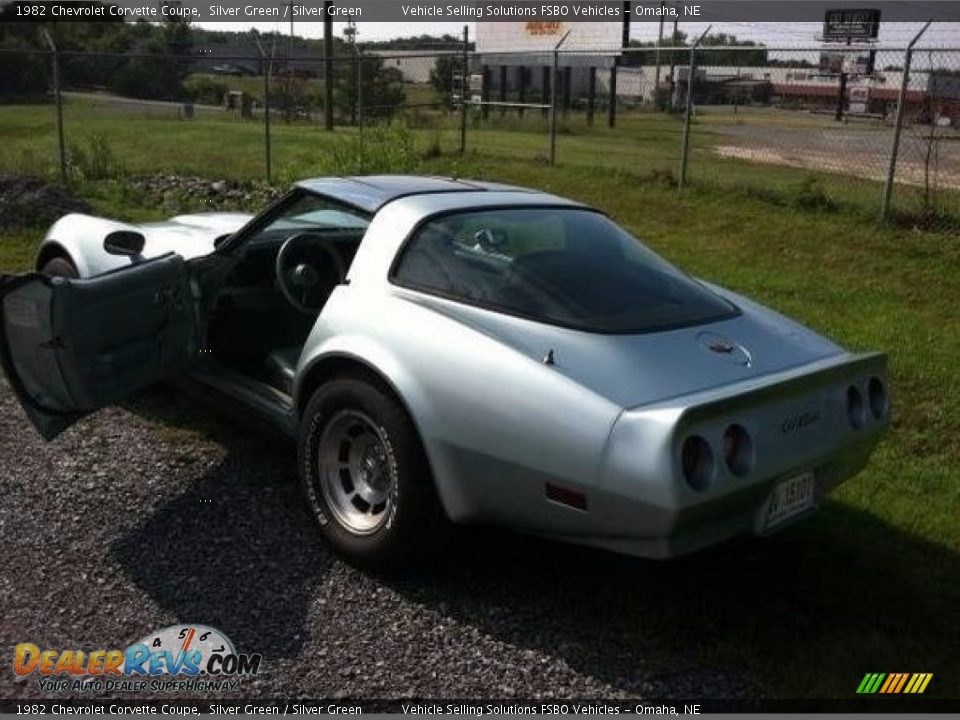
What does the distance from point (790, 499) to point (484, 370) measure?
109cm

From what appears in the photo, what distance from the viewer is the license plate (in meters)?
3.12

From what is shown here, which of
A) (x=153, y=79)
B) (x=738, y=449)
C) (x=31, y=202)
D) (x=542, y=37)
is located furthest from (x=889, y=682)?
(x=542, y=37)

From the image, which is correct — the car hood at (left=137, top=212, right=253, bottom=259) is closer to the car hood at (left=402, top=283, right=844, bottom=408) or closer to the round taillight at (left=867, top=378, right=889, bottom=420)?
the car hood at (left=402, top=283, right=844, bottom=408)

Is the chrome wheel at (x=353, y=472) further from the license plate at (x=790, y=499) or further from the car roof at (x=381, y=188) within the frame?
the license plate at (x=790, y=499)

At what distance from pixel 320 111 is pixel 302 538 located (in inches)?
1237

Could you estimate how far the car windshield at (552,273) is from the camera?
3398mm

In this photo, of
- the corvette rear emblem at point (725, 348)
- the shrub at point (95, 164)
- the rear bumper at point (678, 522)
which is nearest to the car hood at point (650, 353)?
the corvette rear emblem at point (725, 348)

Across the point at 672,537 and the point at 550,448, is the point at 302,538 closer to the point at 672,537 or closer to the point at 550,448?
the point at 550,448

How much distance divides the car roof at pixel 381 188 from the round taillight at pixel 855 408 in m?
1.73

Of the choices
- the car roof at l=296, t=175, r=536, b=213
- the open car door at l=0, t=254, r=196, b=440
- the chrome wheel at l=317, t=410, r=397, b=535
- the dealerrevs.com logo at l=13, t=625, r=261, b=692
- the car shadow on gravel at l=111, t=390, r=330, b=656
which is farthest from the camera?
the car roof at l=296, t=175, r=536, b=213

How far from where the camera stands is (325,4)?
25906 mm

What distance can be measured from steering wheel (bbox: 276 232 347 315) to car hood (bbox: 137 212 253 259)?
1.82ft

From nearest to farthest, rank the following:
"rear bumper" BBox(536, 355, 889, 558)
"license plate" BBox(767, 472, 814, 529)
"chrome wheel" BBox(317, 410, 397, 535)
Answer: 1. "rear bumper" BBox(536, 355, 889, 558)
2. "license plate" BBox(767, 472, 814, 529)
3. "chrome wheel" BBox(317, 410, 397, 535)

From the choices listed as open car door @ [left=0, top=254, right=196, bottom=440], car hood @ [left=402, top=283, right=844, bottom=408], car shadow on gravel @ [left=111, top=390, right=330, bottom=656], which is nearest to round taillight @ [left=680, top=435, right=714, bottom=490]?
car hood @ [left=402, top=283, right=844, bottom=408]
